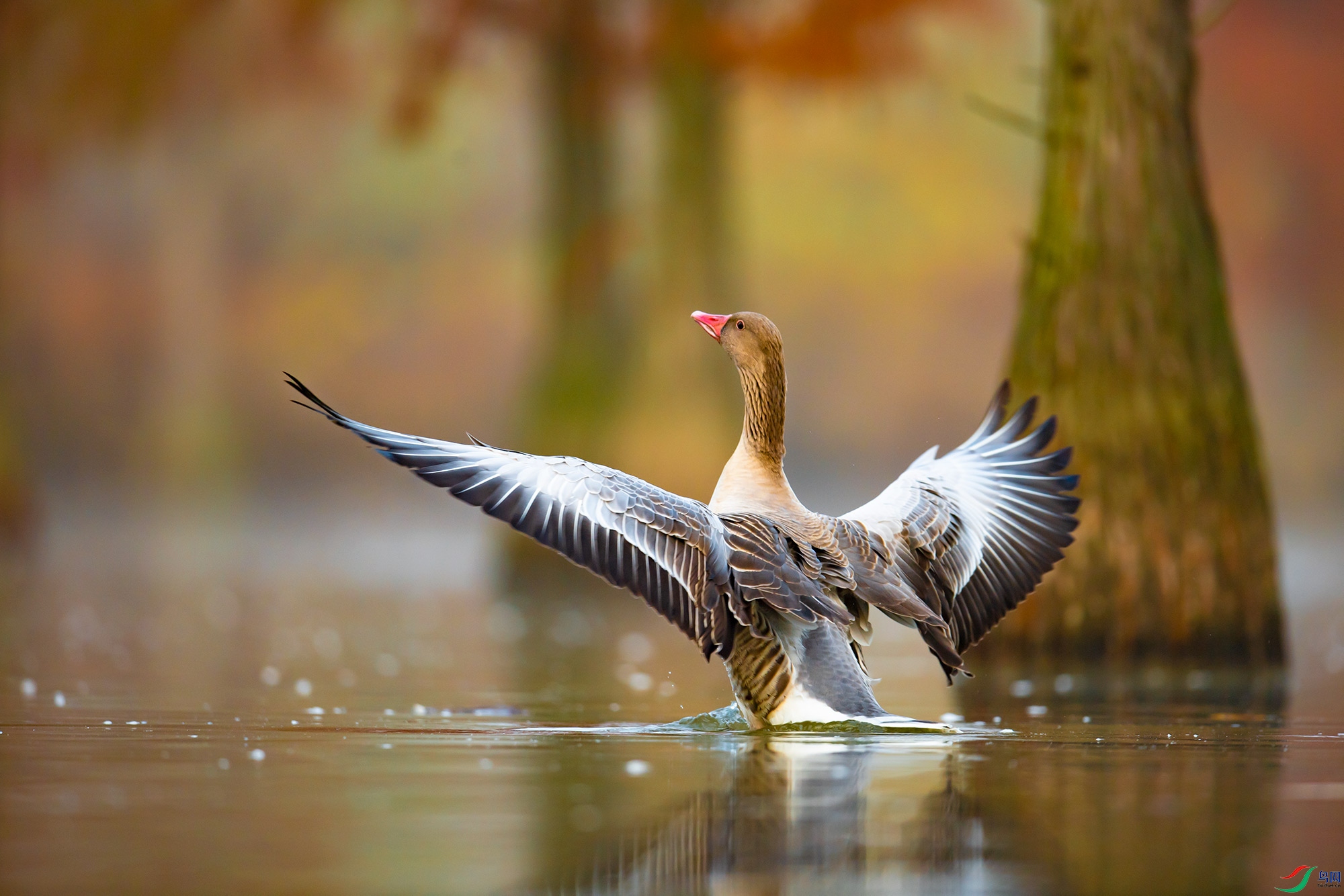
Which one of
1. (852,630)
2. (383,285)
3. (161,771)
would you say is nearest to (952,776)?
(852,630)

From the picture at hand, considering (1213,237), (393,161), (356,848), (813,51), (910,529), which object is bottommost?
(356,848)

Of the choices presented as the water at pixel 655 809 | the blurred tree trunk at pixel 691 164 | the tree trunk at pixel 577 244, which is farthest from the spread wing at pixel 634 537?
the blurred tree trunk at pixel 691 164

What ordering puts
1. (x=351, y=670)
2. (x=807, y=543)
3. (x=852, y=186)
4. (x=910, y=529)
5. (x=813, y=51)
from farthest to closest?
(x=852, y=186), (x=813, y=51), (x=351, y=670), (x=910, y=529), (x=807, y=543)

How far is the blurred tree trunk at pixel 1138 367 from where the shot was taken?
952 centimetres

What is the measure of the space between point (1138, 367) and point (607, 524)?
4.81 m

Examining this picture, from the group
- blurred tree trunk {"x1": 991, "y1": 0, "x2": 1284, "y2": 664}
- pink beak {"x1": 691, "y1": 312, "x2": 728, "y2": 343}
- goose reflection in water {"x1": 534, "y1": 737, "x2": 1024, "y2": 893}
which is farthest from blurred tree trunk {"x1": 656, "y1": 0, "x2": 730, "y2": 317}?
goose reflection in water {"x1": 534, "y1": 737, "x2": 1024, "y2": 893}

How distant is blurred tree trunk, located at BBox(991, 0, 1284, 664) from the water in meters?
3.52

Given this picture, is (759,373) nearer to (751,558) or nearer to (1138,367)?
(751,558)

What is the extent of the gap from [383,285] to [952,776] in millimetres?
40921

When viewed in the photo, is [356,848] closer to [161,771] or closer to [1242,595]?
[161,771]

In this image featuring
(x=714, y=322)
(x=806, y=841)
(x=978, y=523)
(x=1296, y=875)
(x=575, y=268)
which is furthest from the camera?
(x=575, y=268)

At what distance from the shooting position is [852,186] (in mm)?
41844
